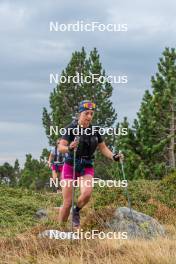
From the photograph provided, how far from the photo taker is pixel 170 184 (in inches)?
588

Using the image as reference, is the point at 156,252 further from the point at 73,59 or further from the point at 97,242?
the point at 73,59

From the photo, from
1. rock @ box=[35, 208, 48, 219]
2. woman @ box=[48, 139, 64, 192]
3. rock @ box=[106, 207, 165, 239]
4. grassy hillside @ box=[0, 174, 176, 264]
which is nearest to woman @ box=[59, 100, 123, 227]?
grassy hillside @ box=[0, 174, 176, 264]

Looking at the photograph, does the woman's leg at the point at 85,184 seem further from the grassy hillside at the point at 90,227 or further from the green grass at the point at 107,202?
the green grass at the point at 107,202

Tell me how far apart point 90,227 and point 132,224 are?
81 centimetres

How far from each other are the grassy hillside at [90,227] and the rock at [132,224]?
0.63 ft

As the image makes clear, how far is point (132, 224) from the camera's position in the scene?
8.94 metres

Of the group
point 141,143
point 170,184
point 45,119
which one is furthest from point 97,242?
point 45,119

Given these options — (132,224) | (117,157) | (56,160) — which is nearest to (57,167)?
(56,160)

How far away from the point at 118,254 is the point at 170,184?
9.10m

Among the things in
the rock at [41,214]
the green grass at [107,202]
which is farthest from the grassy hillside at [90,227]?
the rock at [41,214]

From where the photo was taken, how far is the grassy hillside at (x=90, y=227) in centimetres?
585

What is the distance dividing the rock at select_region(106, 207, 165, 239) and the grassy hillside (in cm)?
19

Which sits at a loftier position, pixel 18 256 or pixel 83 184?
pixel 83 184

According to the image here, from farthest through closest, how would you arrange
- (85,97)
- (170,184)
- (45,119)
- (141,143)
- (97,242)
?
(45,119)
(85,97)
(141,143)
(170,184)
(97,242)
